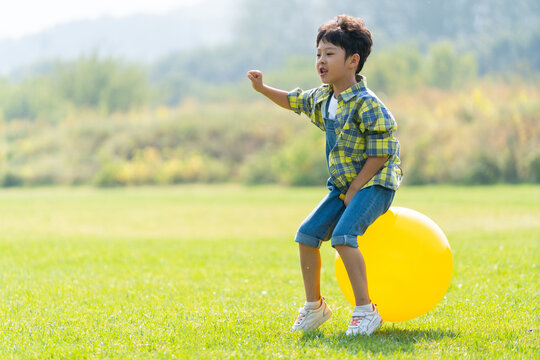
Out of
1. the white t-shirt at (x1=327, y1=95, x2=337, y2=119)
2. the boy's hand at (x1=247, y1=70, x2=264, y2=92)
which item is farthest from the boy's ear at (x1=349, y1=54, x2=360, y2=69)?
the boy's hand at (x1=247, y1=70, x2=264, y2=92)

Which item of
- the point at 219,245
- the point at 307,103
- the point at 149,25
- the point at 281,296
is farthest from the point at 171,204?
the point at 149,25

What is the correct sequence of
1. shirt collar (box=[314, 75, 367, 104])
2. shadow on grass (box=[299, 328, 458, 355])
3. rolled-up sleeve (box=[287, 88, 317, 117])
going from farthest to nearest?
rolled-up sleeve (box=[287, 88, 317, 117]) → shirt collar (box=[314, 75, 367, 104]) → shadow on grass (box=[299, 328, 458, 355])

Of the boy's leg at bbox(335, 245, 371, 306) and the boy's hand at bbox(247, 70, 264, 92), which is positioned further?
the boy's hand at bbox(247, 70, 264, 92)

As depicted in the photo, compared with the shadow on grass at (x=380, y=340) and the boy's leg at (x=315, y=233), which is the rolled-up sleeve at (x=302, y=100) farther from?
the shadow on grass at (x=380, y=340)

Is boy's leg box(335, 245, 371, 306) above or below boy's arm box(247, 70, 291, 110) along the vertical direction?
below

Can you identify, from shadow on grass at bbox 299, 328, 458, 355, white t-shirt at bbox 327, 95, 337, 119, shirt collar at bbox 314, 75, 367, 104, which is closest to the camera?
shadow on grass at bbox 299, 328, 458, 355

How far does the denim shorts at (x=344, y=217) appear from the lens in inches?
157

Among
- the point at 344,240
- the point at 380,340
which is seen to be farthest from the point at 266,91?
the point at 380,340

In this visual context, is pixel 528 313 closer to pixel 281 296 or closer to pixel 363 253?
pixel 363 253

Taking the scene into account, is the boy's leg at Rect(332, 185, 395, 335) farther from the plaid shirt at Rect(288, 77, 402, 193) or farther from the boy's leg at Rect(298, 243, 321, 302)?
the boy's leg at Rect(298, 243, 321, 302)

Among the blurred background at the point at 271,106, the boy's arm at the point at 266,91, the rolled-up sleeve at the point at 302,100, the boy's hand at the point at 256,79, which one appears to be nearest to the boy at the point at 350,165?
the rolled-up sleeve at the point at 302,100

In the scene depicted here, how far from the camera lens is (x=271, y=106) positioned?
28094 millimetres

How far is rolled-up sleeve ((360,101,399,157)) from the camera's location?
397cm

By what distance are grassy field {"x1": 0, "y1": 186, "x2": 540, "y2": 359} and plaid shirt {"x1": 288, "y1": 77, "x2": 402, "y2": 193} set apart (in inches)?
37.5
